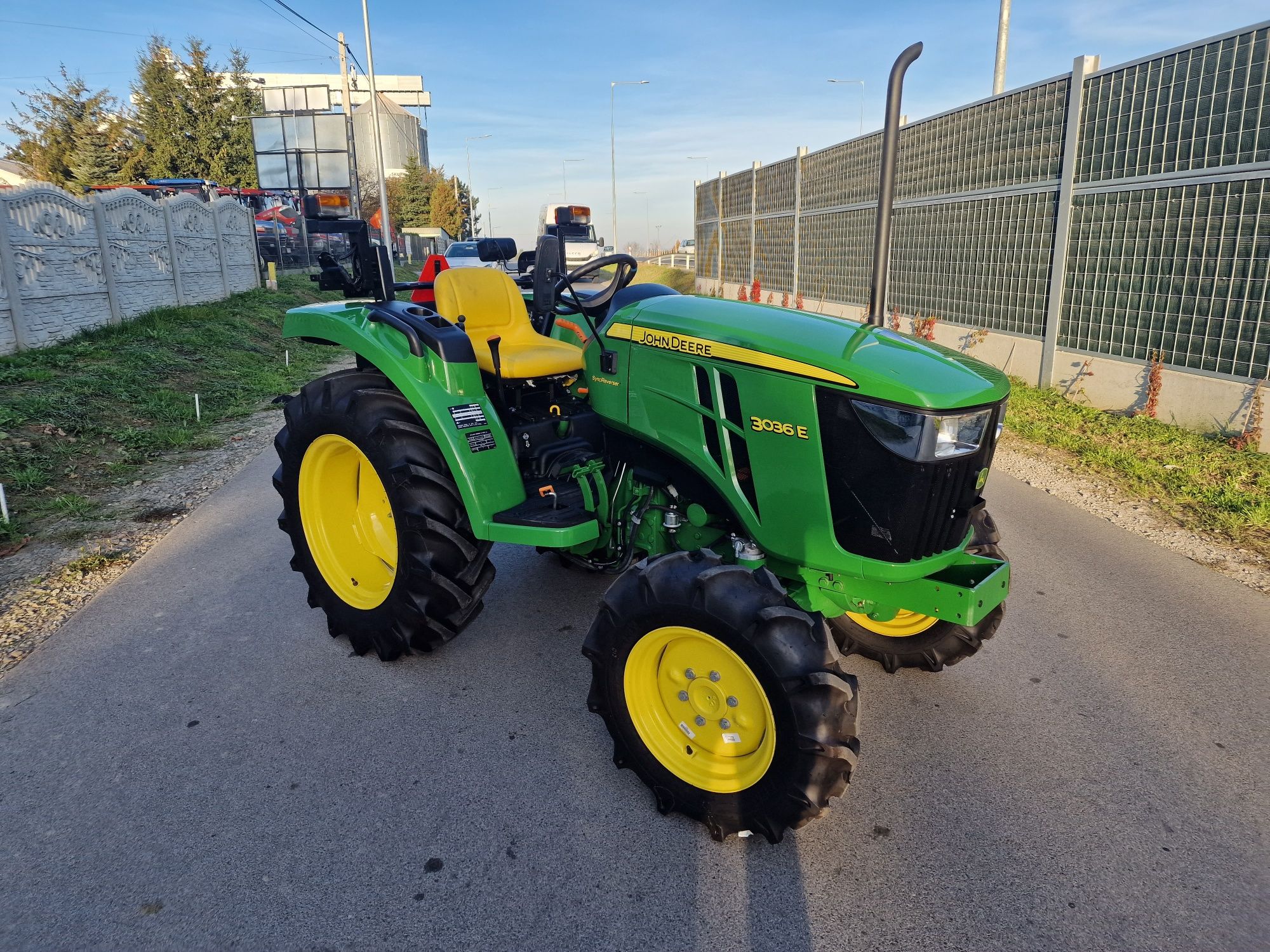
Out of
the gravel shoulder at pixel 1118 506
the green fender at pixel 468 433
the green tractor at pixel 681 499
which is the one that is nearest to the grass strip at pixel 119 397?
the green tractor at pixel 681 499

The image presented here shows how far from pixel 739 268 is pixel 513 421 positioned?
17918 millimetres

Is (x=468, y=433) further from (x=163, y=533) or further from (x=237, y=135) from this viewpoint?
(x=237, y=135)

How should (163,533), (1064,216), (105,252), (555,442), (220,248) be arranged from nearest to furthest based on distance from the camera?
1. (555,442)
2. (163,533)
3. (1064,216)
4. (105,252)
5. (220,248)

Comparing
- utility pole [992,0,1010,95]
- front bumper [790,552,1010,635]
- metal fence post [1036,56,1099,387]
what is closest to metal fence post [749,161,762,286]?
utility pole [992,0,1010,95]

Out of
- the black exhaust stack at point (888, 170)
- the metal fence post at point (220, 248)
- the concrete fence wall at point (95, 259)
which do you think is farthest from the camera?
the metal fence post at point (220, 248)

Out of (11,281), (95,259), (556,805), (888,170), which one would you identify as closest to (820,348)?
(556,805)

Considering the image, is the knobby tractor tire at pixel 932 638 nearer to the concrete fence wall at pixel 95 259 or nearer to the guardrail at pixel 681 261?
the concrete fence wall at pixel 95 259

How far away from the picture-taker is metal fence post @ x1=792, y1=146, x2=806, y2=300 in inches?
619

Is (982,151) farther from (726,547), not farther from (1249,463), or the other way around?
(726,547)

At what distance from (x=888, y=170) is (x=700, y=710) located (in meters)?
3.56

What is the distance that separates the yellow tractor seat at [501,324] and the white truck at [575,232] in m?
0.45

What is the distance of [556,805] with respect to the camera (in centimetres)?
256

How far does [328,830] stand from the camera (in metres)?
2.44

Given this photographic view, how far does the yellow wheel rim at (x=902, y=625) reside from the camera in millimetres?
3252
